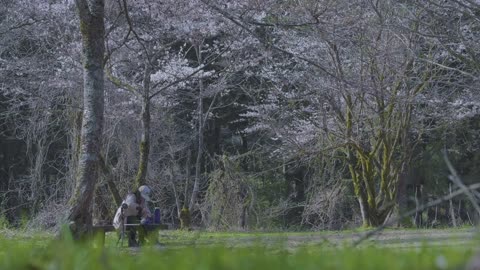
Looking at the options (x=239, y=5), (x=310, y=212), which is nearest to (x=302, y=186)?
(x=310, y=212)

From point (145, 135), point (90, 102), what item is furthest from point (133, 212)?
point (90, 102)

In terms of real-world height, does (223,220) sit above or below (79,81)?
below

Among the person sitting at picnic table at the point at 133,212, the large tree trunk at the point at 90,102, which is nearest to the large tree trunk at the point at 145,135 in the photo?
the person sitting at picnic table at the point at 133,212

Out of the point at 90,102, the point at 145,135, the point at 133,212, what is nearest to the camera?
the point at 90,102

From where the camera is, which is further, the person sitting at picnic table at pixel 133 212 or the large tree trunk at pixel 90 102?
the person sitting at picnic table at pixel 133 212

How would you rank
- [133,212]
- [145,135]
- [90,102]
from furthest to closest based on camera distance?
[145,135] < [133,212] < [90,102]

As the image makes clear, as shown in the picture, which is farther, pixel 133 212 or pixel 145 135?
pixel 145 135

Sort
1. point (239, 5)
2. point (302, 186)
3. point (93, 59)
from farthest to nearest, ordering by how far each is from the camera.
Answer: point (302, 186), point (239, 5), point (93, 59)

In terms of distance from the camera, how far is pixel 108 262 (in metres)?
1.96

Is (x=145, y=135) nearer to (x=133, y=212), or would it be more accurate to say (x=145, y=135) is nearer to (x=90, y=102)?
(x=133, y=212)

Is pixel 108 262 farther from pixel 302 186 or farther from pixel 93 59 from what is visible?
pixel 302 186

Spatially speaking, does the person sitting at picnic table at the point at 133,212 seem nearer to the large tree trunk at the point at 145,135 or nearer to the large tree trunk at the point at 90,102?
the large tree trunk at the point at 145,135

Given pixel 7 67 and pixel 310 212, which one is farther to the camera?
pixel 310 212

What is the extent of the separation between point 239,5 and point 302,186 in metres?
15.3
